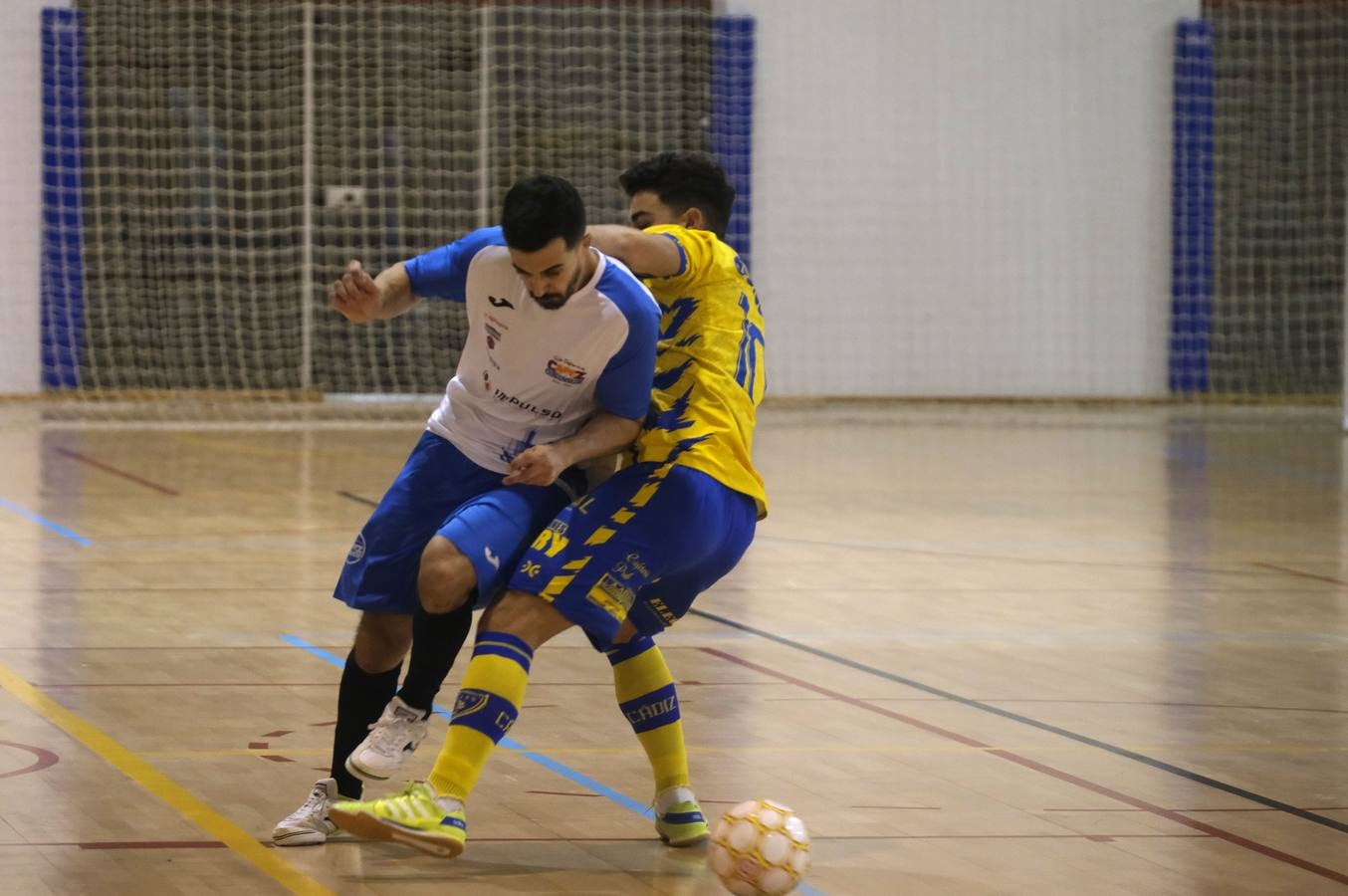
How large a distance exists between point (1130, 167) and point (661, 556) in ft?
48.3

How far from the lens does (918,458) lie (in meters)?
12.4

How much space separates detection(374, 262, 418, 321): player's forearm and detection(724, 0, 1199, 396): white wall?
13118 mm

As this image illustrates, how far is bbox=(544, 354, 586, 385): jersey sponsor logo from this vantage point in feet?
11.3

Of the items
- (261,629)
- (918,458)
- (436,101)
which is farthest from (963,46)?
(261,629)

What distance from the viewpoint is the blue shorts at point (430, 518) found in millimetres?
3426

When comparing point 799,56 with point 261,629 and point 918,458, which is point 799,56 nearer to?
point 918,458

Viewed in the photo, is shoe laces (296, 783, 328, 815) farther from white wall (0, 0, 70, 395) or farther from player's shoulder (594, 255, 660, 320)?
white wall (0, 0, 70, 395)

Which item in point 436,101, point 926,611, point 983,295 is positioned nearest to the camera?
point 926,611

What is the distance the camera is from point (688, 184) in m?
3.81

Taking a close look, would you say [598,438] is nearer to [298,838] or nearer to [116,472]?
[298,838]

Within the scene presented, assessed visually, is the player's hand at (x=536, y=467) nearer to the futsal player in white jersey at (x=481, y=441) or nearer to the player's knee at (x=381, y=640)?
the futsal player in white jersey at (x=481, y=441)

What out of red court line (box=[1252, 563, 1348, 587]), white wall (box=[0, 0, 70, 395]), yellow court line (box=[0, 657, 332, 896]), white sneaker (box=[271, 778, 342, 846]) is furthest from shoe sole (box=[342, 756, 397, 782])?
white wall (box=[0, 0, 70, 395])

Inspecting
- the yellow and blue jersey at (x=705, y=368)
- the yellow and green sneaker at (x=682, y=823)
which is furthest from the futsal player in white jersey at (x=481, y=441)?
the yellow and green sneaker at (x=682, y=823)

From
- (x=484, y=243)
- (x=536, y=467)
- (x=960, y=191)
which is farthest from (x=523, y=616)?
(x=960, y=191)
